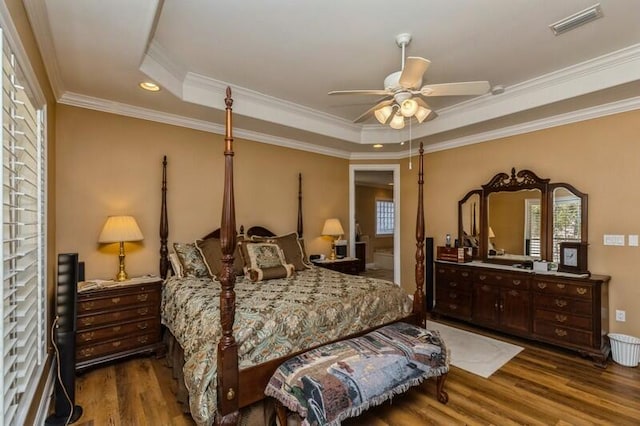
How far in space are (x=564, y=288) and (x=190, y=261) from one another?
13.1 feet

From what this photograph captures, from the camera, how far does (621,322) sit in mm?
3338

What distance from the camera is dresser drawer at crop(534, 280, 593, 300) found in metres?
3.21

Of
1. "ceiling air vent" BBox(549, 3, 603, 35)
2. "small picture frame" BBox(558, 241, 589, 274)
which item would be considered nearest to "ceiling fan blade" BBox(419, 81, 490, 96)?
"ceiling air vent" BBox(549, 3, 603, 35)

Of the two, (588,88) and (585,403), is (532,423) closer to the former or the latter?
(585,403)

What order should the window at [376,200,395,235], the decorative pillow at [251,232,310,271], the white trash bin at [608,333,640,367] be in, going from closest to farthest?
1. the white trash bin at [608,333,640,367]
2. the decorative pillow at [251,232,310,271]
3. the window at [376,200,395,235]

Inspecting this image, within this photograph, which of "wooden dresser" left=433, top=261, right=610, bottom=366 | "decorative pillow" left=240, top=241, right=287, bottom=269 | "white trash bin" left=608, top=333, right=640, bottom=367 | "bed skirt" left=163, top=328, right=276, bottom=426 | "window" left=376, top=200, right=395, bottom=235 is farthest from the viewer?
"window" left=376, top=200, right=395, bottom=235

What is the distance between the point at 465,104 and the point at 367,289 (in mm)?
2728

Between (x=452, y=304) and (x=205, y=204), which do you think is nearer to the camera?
(x=205, y=204)

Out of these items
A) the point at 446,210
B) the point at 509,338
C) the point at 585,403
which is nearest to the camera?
the point at 585,403

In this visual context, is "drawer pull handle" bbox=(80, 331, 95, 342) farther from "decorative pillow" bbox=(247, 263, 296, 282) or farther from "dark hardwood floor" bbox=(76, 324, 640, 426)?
"decorative pillow" bbox=(247, 263, 296, 282)

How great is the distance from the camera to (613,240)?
3.38m

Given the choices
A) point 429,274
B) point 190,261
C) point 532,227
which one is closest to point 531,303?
point 532,227


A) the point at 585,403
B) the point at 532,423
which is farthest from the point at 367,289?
the point at 585,403

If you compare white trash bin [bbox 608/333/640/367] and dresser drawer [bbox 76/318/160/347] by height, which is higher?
dresser drawer [bbox 76/318/160/347]
